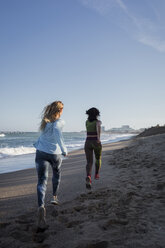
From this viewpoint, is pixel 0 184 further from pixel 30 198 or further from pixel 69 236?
pixel 69 236

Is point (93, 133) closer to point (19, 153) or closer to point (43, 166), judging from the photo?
point (43, 166)

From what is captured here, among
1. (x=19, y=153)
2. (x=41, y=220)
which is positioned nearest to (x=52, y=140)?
(x=41, y=220)

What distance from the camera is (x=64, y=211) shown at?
329 cm

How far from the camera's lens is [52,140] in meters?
3.19

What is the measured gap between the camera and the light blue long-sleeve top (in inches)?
123

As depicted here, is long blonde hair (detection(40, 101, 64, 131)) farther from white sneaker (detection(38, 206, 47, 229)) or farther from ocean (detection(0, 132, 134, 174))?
ocean (detection(0, 132, 134, 174))

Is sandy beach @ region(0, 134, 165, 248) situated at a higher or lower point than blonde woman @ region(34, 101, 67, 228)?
lower

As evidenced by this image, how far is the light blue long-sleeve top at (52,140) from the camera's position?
10.3 feet

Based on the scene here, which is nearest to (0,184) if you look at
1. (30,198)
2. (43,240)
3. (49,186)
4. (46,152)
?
(49,186)

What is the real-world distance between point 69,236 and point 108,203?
49.6 inches

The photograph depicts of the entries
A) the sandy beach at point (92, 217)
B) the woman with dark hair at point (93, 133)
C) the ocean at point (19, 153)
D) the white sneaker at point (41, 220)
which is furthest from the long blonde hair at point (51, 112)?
the ocean at point (19, 153)

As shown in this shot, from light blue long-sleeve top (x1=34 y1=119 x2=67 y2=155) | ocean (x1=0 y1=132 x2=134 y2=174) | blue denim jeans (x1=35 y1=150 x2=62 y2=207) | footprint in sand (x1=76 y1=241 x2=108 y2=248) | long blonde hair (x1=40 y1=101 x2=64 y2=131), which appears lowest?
ocean (x1=0 y1=132 x2=134 y2=174)

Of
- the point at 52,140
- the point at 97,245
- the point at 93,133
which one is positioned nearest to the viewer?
the point at 97,245

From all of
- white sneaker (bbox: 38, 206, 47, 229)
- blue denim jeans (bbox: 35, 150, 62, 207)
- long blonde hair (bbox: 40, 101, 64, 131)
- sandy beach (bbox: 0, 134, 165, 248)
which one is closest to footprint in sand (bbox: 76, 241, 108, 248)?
sandy beach (bbox: 0, 134, 165, 248)
